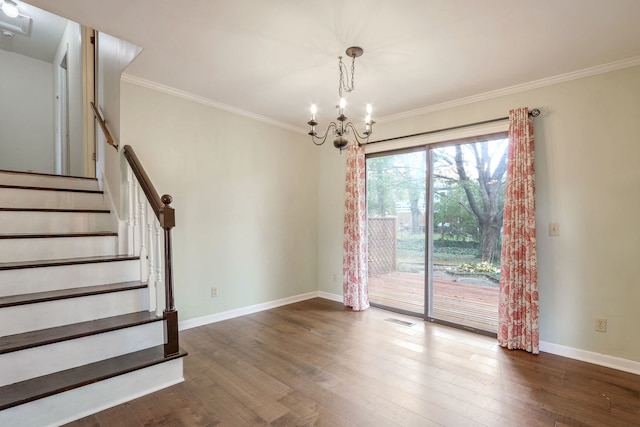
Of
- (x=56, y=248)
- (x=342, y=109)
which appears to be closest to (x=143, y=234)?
(x=56, y=248)

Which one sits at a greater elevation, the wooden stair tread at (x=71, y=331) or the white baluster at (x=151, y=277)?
the white baluster at (x=151, y=277)

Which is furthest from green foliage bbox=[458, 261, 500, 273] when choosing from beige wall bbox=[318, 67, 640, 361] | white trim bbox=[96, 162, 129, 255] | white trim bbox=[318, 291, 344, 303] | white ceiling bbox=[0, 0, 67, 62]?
white ceiling bbox=[0, 0, 67, 62]

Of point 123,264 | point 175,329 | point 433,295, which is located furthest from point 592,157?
point 123,264

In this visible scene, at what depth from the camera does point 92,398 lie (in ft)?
6.23

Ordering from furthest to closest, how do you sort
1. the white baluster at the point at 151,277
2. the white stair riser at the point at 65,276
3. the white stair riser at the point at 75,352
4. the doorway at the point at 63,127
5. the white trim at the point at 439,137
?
1. the doorway at the point at 63,127
2. the white trim at the point at 439,137
3. the white baluster at the point at 151,277
4. the white stair riser at the point at 65,276
5. the white stair riser at the point at 75,352

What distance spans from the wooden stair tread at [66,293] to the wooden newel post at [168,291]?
0.29 m

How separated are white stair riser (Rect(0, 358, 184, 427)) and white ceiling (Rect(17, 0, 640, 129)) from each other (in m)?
2.43

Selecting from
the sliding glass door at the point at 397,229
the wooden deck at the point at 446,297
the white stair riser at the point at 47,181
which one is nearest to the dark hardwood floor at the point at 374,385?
the wooden deck at the point at 446,297

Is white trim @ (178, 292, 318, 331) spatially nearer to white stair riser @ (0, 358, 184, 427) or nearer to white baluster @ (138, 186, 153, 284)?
white baluster @ (138, 186, 153, 284)

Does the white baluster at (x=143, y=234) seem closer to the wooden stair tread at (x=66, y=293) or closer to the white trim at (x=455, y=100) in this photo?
the wooden stair tread at (x=66, y=293)

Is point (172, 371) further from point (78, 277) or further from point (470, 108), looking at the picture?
point (470, 108)

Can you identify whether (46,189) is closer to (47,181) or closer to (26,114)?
(47,181)

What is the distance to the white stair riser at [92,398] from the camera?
1675mm

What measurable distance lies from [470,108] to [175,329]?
364cm
